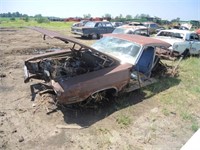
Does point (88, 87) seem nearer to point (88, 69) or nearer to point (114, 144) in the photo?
point (88, 69)

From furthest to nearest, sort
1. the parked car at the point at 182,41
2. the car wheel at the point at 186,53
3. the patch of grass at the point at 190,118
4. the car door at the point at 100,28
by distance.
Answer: the car door at the point at 100,28 → the car wheel at the point at 186,53 → the parked car at the point at 182,41 → the patch of grass at the point at 190,118

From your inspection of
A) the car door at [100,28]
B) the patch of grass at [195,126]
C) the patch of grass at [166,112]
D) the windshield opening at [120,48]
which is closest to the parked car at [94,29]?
the car door at [100,28]

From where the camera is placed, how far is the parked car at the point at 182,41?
1196 centimetres

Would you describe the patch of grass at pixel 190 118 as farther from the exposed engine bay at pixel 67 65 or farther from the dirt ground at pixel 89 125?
the exposed engine bay at pixel 67 65

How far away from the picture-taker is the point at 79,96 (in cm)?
514

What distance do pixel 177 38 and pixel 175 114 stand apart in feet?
25.3

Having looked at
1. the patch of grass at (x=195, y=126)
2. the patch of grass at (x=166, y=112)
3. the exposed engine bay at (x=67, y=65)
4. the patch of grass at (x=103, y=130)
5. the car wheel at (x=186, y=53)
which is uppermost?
the exposed engine bay at (x=67, y=65)

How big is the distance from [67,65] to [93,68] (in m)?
0.71

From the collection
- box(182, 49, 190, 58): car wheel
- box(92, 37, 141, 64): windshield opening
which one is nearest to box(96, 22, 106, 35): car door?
box(182, 49, 190, 58): car wheel

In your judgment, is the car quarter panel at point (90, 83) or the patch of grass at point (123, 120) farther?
the patch of grass at point (123, 120)

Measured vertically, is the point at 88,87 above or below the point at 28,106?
above

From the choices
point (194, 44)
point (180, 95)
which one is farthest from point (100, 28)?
point (180, 95)

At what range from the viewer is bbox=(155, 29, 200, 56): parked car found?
12.0 metres

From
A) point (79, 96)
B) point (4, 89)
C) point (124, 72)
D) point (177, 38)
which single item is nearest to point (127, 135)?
point (79, 96)
